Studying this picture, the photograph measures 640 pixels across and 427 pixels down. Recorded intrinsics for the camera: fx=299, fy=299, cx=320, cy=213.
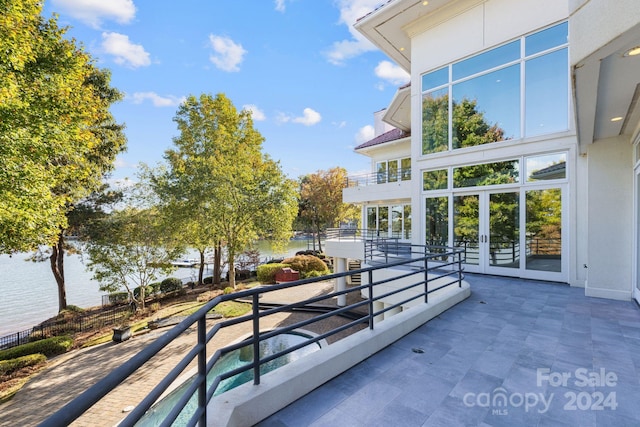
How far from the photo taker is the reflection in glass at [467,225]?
366 inches

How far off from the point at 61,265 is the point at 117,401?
11.2m

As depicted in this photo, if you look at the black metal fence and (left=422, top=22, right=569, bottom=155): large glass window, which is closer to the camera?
(left=422, top=22, right=569, bottom=155): large glass window

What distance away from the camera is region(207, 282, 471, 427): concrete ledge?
229 cm

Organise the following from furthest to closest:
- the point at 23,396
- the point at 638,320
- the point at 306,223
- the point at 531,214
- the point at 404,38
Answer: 1. the point at 306,223
2. the point at 404,38
3. the point at 531,214
4. the point at 23,396
5. the point at 638,320

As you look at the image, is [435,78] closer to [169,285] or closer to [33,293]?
[169,285]

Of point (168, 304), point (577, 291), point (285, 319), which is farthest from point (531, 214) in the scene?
point (168, 304)

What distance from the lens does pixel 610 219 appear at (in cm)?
629

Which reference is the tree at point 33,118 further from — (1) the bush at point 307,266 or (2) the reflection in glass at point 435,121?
(1) the bush at point 307,266

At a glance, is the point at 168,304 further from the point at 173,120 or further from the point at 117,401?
the point at 173,120

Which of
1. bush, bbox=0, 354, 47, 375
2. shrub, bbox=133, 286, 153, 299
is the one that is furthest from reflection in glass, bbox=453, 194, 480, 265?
shrub, bbox=133, 286, 153, 299

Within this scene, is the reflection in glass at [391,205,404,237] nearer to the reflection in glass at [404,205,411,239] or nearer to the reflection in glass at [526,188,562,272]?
the reflection in glass at [404,205,411,239]

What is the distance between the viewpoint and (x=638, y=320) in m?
4.95

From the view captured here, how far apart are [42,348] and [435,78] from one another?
652 inches

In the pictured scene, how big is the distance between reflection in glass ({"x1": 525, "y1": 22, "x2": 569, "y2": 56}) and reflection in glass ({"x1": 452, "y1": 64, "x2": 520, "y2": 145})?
0.53 m
